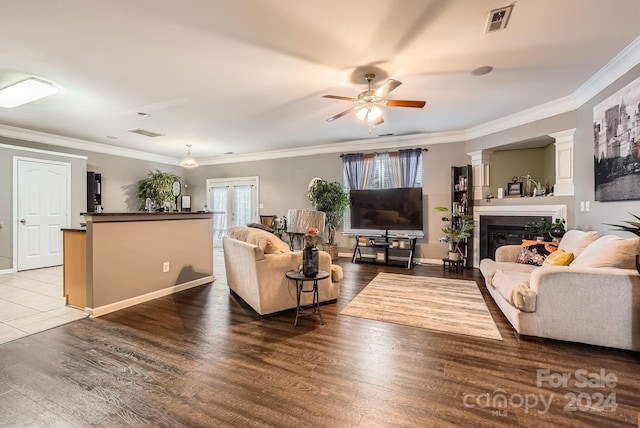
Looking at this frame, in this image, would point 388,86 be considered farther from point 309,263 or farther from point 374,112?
point 309,263

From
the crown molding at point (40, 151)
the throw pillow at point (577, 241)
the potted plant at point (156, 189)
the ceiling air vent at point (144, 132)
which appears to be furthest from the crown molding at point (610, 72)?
the crown molding at point (40, 151)

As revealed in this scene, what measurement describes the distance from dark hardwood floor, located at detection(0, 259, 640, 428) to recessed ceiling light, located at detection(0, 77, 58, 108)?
2826 millimetres

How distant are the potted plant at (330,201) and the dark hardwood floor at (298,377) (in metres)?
3.73

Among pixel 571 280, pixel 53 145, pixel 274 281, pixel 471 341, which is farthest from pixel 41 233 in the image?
pixel 571 280

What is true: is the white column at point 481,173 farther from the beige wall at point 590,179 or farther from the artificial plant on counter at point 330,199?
the artificial plant on counter at point 330,199

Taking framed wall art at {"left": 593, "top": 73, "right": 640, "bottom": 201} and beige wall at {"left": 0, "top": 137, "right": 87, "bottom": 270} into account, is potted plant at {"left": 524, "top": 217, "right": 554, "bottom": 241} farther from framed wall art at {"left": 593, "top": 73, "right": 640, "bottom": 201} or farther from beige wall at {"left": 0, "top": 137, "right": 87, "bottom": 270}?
beige wall at {"left": 0, "top": 137, "right": 87, "bottom": 270}

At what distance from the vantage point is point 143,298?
3711 millimetres

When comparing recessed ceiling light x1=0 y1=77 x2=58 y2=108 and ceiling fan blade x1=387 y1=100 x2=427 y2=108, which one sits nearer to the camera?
ceiling fan blade x1=387 y1=100 x2=427 y2=108

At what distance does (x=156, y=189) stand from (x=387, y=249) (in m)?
5.98

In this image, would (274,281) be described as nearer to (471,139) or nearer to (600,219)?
(600,219)

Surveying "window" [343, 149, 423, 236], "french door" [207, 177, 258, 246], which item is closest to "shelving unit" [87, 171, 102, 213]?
"french door" [207, 177, 258, 246]

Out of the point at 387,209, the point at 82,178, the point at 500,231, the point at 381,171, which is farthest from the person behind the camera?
the point at 381,171

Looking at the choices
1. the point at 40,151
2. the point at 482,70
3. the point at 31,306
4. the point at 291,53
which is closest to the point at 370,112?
the point at 291,53

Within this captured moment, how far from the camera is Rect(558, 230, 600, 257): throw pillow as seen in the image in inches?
122
